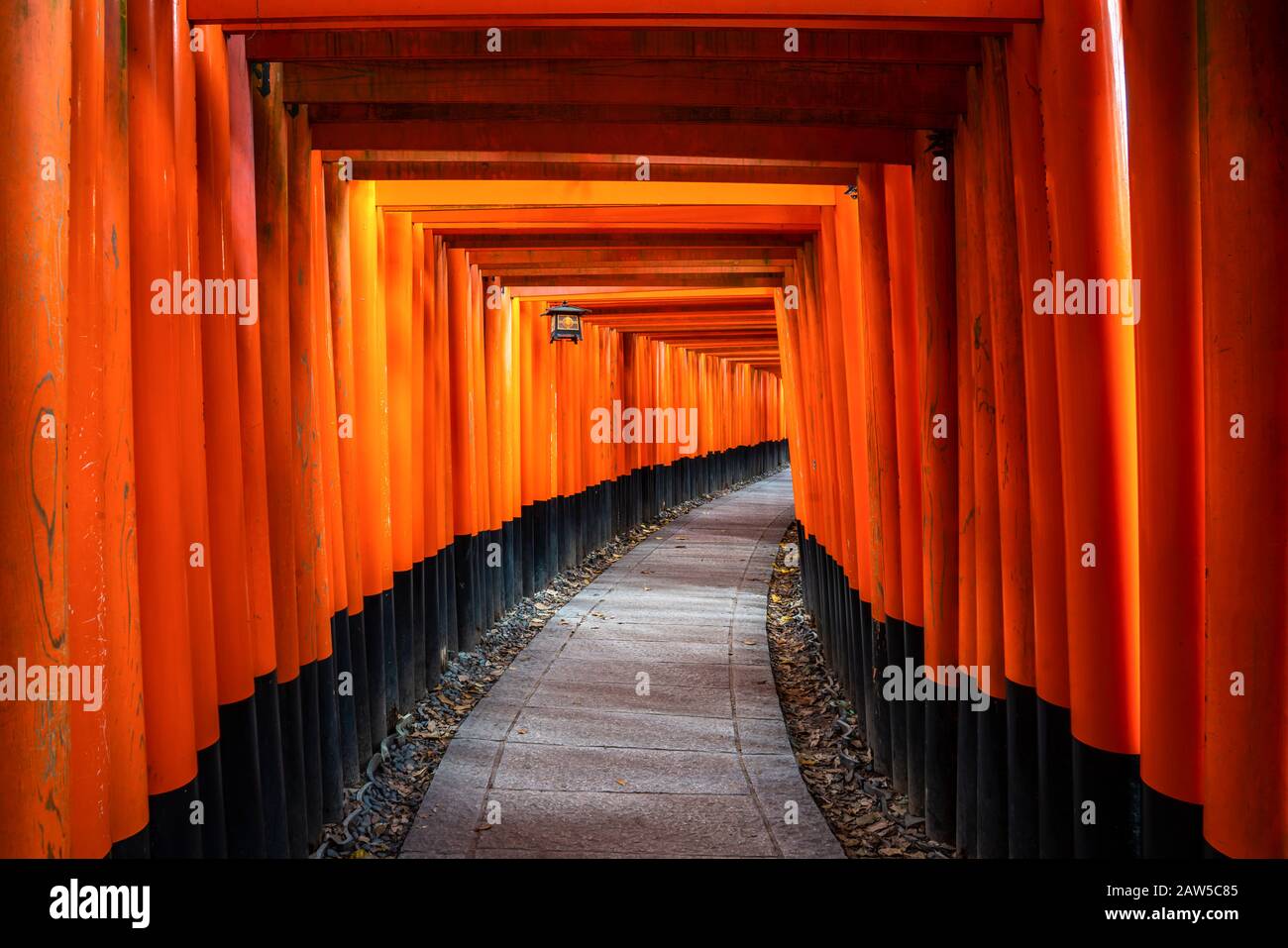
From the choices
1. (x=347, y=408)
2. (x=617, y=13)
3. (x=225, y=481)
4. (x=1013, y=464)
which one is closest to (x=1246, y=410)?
(x=1013, y=464)

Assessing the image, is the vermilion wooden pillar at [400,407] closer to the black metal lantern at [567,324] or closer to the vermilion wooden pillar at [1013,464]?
the black metal lantern at [567,324]

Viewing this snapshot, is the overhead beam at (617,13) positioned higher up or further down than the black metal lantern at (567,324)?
higher up

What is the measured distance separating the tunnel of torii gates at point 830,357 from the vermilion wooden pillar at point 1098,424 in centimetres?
1

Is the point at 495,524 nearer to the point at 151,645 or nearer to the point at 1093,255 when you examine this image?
the point at 151,645

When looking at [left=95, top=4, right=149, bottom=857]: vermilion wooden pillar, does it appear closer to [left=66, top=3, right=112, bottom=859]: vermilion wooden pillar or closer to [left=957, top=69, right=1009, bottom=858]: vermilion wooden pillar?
[left=66, top=3, right=112, bottom=859]: vermilion wooden pillar

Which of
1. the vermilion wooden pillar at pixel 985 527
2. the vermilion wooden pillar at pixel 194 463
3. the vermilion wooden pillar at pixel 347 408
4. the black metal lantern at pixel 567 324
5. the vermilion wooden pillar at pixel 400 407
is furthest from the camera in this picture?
the black metal lantern at pixel 567 324

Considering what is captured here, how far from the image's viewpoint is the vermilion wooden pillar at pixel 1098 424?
3365 mm

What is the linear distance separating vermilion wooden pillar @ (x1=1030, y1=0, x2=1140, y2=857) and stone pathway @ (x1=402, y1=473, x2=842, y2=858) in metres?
2.27

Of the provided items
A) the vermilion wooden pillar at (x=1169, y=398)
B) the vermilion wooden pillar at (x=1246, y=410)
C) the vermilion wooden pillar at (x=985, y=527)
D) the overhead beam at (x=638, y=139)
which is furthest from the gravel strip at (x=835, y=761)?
the overhead beam at (x=638, y=139)

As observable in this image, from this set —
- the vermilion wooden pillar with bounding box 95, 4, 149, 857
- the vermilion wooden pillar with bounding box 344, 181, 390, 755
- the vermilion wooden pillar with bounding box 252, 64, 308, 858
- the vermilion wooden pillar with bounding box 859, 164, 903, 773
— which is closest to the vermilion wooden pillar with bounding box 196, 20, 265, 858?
the vermilion wooden pillar with bounding box 252, 64, 308, 858
